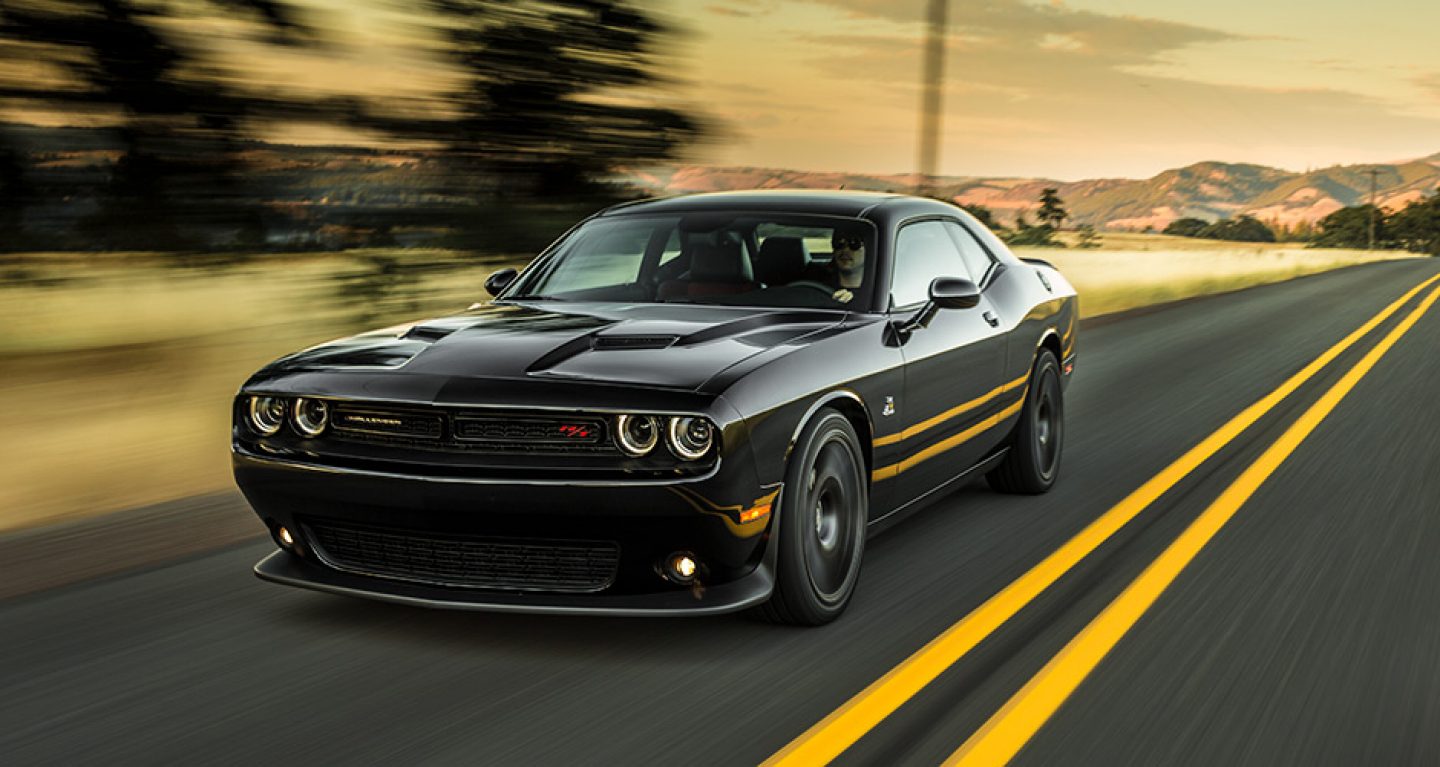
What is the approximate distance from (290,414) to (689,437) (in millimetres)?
1347

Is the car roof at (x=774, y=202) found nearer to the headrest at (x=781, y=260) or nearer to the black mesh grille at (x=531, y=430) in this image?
the headrest at (x=781, y=260)

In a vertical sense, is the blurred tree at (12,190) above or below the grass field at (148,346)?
above

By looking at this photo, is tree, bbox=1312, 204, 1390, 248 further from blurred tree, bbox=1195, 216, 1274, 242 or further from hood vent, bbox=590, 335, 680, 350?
hood vent, bbox=590, 335, 680, 350

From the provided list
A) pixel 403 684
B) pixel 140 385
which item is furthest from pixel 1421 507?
pixel 140 385


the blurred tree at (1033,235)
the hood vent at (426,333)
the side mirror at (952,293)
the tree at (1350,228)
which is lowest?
the tree at (1350,228)

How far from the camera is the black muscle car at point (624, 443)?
4.52 metres

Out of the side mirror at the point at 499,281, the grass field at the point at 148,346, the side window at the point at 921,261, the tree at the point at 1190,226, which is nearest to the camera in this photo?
the side window at the point at 921,261

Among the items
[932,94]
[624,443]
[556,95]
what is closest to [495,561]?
[624,443]

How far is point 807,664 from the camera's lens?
15.3ft

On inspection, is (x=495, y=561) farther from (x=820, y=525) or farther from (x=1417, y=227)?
→ (x=1417, y=227)

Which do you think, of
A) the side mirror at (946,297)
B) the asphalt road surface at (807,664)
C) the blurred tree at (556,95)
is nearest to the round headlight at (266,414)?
the asphalt road surface at (807,664)

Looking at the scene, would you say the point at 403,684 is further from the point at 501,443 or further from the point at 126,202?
the point at 126,202

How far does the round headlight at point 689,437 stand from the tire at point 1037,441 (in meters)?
3.13

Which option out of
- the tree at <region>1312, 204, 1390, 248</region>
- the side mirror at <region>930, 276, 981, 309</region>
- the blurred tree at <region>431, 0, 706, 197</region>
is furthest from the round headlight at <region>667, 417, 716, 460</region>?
the tree at <region>1312, 204, 1390, 248</region>
